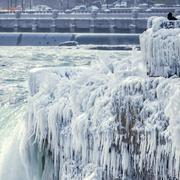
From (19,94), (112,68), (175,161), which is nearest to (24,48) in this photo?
(19,94)

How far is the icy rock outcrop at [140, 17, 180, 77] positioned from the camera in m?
10.8

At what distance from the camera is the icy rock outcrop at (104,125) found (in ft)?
32.6

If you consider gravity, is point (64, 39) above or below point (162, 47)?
below

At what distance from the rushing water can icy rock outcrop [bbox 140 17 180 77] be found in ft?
19.4

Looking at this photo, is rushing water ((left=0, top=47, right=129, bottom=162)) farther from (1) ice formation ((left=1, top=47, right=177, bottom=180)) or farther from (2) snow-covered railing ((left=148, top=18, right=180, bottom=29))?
(2) snow-covered railing ((left=148, top=18, right=180, bottom=29))

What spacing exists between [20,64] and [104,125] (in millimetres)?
39331

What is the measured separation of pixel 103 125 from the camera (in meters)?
10.9

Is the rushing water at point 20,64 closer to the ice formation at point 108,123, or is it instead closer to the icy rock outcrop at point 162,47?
the ice formation at point 108,123

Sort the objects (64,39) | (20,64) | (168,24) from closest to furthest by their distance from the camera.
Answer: (168,24) < (20,64) < (64,39)

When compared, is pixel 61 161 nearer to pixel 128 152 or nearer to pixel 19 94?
pixel 128 152

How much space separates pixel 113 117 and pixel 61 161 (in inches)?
87.1

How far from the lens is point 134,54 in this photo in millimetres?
13945

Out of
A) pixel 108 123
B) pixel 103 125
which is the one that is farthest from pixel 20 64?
pixel 108 123

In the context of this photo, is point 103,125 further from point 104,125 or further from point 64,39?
point 64,39
